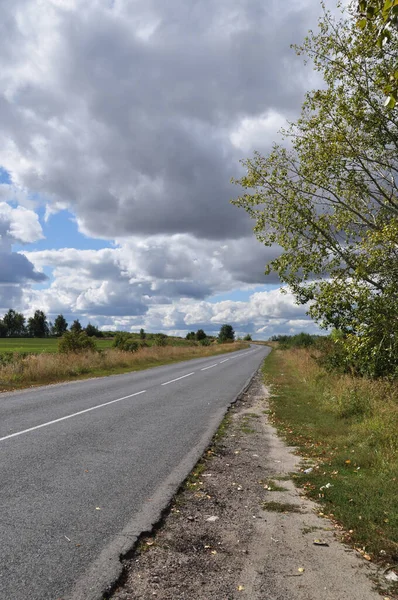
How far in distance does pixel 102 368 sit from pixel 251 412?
17540 millimetres

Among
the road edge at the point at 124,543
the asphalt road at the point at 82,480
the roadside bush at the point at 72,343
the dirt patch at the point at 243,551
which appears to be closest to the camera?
the road edge at the point at 124,543

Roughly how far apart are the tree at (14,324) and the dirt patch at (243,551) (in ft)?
462

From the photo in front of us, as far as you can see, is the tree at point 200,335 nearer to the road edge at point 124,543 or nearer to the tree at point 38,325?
the tree at point 38,325

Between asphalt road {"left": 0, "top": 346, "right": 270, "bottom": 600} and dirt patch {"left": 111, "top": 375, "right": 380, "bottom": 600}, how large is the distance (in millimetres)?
277

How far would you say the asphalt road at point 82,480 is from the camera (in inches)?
153

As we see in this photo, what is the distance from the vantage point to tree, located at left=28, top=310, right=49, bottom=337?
130500 millimetres

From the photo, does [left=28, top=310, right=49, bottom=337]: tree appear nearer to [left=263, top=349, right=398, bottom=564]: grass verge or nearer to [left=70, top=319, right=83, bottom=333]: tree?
[left=70, top=319, right=83, bottom=333]: tree

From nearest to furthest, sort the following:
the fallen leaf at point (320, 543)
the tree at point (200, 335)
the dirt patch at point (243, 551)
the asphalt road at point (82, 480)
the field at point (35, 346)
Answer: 1. the dirt patch at point (243, 551)
2. the asphalt road at point (82, 480)
3. the fallen leaf at point (320, 543)
4. the field at point (35, 346)
5. the tree at point (200, 335)

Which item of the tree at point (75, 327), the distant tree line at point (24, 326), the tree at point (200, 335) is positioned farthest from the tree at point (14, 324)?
the tree at point (75, 327)

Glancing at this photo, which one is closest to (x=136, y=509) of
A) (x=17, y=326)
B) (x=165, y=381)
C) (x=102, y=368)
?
(x=165, y=381)

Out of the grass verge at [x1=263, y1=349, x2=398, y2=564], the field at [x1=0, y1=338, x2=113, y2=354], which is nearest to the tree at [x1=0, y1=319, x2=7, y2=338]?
the field at [x1=0, y1=338, x2=113, y2=354]

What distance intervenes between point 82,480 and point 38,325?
434 feet

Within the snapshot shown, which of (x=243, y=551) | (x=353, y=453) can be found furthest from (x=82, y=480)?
(x=353, y=453)

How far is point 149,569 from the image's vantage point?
13.2 ft
